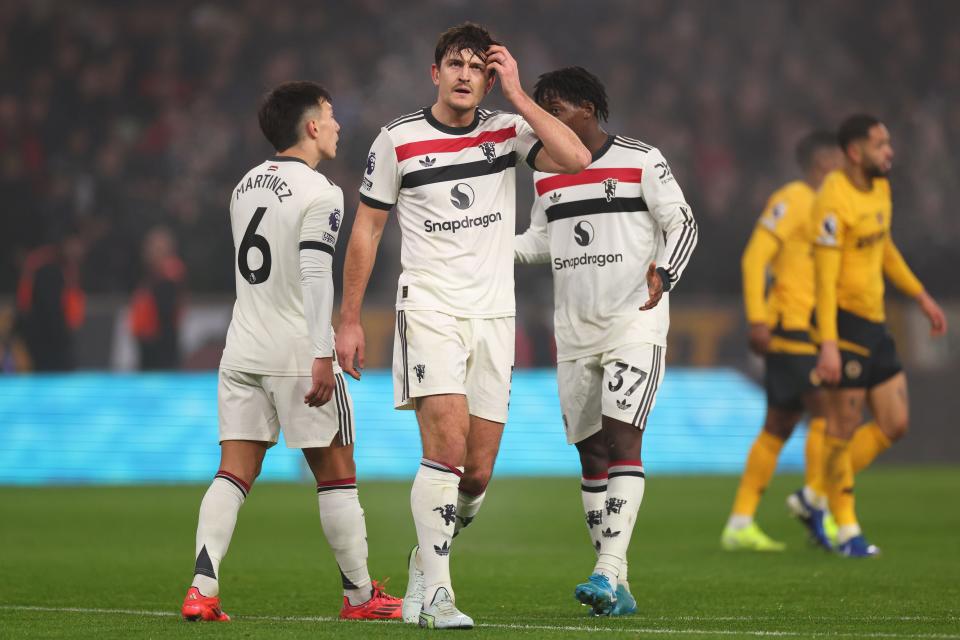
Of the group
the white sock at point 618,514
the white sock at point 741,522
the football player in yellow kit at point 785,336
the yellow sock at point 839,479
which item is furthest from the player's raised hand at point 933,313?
the white sock at point 618,514

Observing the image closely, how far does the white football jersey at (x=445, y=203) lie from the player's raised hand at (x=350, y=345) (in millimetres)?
217

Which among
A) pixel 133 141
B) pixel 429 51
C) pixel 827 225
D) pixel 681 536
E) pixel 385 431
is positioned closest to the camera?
pixel 827 225

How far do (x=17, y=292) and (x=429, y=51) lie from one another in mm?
6799

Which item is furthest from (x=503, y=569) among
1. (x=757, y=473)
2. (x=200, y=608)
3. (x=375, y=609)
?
(x=200, y=608)

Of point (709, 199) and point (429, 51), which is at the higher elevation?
point (429, 51)

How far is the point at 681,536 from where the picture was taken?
923cm

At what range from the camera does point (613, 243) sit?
5.82m

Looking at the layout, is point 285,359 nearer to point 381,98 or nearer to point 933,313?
point 933,313

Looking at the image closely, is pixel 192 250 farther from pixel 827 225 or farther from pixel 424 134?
pixel 424 134

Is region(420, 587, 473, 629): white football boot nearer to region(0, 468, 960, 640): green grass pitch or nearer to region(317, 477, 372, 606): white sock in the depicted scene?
region(0, 468, 960, 640): green grass pitch

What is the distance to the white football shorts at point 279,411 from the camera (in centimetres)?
525

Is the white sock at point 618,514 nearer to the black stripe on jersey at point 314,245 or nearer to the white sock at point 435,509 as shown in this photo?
the white sock at point 435,509

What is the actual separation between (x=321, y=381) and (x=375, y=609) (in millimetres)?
917

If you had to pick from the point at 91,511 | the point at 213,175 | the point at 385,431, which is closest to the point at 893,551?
the point at 91,511
